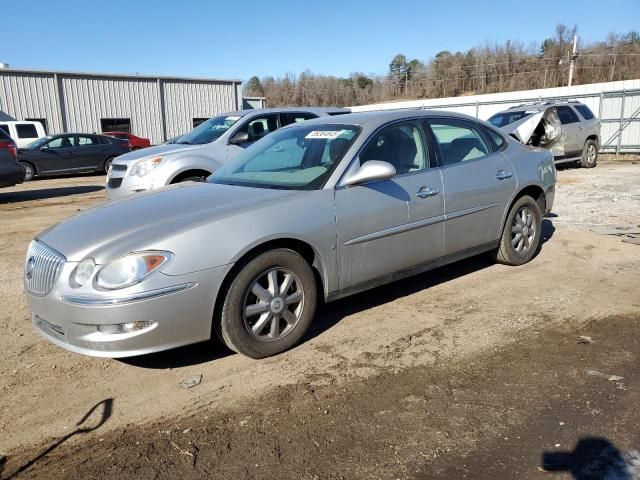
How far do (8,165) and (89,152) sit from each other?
295 inches

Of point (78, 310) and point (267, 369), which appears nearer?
point (78, 310)

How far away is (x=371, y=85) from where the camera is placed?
71688 millimetres

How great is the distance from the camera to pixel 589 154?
1530 cm

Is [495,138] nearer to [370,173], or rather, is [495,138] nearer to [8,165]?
[370,173]

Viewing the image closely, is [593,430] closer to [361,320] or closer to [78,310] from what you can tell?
[361,320]

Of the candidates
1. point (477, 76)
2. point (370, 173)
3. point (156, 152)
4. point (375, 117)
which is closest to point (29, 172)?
point (156, 152)

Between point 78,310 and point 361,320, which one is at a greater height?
point 78,310

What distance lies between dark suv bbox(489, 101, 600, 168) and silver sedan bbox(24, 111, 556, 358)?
916 cm

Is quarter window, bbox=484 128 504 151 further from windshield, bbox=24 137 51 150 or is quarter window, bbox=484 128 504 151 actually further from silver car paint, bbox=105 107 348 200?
windshield, bbox=24 137 51 150

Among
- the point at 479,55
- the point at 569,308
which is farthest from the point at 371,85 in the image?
the point at 569,308

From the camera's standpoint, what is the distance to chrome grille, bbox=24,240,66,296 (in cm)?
338

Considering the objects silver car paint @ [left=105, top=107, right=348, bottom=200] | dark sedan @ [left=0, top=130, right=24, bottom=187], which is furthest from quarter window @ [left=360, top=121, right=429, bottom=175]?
dark sedan @ [left=0, top=130, right=24, bottom=187]

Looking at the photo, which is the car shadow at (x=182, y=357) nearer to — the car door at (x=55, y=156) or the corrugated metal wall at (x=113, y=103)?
the car door at (x=55, y=156)

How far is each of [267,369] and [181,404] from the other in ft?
2.05
